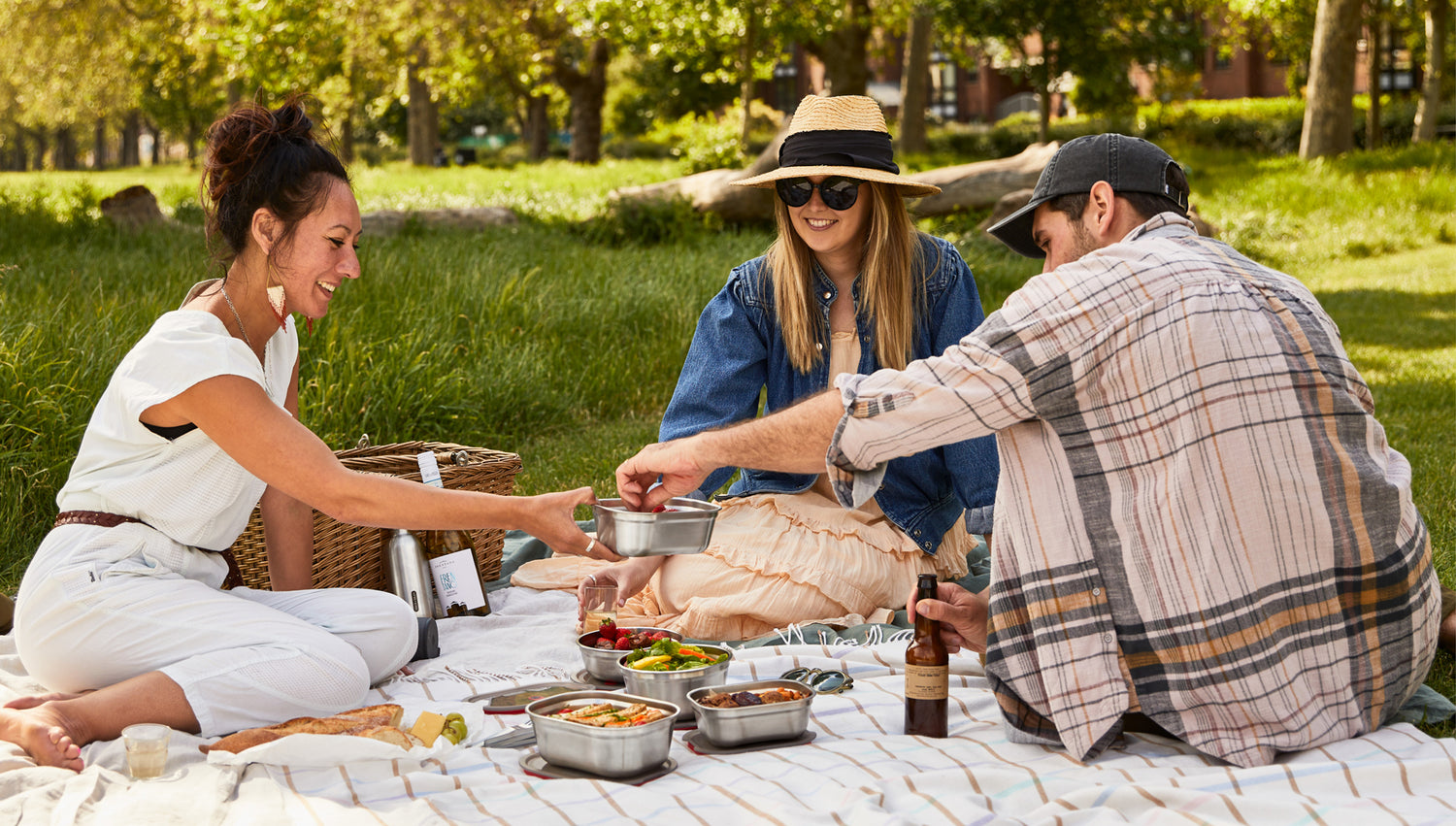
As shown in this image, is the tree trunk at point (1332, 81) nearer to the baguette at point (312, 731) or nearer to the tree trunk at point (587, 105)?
the tree trunk at point (587, 105)

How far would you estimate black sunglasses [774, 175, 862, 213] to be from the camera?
432 cm

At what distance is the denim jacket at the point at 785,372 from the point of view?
173 inches

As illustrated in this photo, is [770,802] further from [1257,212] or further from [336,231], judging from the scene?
[1257,212]

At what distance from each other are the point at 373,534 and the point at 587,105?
2693 centimetres

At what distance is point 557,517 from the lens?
3461mm

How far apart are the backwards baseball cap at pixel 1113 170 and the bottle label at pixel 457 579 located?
2.59 m

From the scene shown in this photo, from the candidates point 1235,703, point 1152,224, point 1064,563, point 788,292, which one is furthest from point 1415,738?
point 788,292

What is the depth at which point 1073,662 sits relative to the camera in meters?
2.92

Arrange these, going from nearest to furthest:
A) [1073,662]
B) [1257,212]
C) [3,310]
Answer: [1073,662] < [3,310] < [1257,212]

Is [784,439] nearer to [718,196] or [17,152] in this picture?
[718,196]

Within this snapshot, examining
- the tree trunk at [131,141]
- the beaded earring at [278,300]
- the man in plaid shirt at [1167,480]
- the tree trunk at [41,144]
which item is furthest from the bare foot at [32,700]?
the tree trunk at [41,144]

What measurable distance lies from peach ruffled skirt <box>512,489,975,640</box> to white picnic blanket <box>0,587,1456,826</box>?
0.99 meters

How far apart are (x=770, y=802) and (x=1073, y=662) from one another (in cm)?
Result: 77

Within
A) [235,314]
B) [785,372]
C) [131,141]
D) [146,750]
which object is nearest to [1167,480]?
[785,372]
